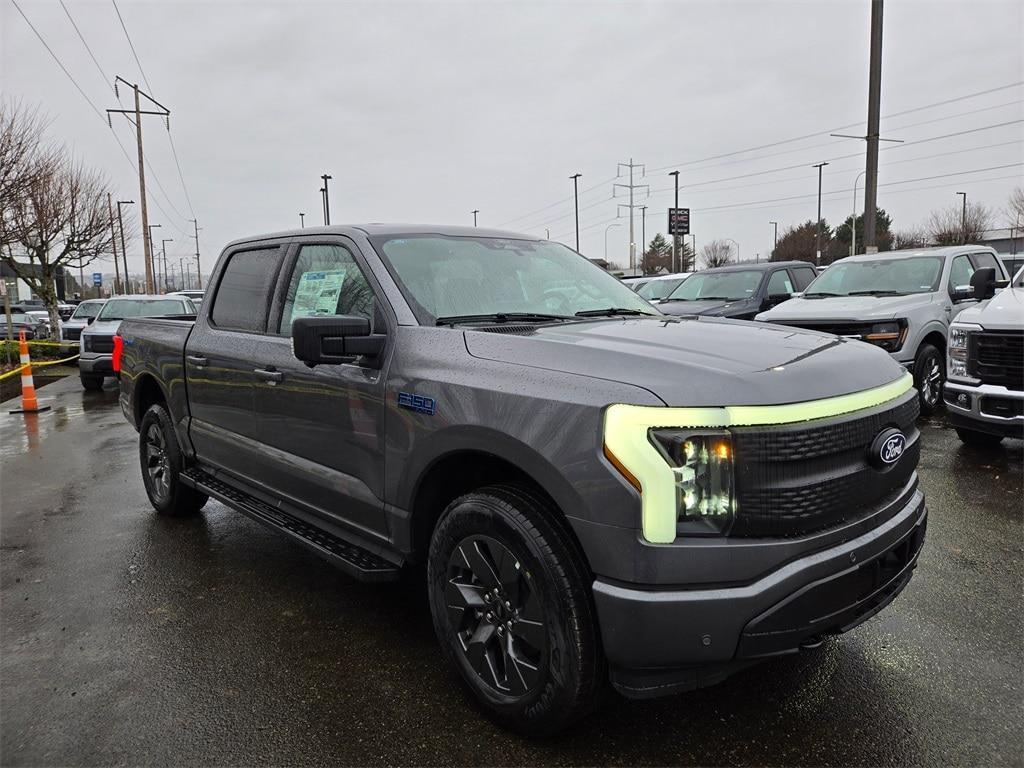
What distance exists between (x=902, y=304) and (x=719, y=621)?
7.46 meters

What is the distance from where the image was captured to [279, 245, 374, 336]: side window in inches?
133

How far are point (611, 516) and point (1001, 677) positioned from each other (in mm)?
1959

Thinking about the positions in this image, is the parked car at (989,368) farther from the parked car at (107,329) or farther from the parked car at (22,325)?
the parked car at (22,325)

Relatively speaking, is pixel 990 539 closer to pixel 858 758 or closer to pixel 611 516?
pixel 858 758

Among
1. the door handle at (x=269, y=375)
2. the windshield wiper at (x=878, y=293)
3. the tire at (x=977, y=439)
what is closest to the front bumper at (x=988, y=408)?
the tire at (x=977, y=439)

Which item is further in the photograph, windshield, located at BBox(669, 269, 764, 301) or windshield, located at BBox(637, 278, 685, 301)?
windshield, located at BBox(637, 278, 685, 301)

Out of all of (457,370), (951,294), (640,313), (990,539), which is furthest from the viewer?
(951,294)

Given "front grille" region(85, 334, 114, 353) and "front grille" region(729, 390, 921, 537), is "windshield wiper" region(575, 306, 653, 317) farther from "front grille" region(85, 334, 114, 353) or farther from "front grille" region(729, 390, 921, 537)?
"front grille" region(85, 334, 114, 353)

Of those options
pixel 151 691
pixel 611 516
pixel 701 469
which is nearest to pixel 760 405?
pixel 701 469

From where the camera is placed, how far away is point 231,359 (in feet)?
13.7

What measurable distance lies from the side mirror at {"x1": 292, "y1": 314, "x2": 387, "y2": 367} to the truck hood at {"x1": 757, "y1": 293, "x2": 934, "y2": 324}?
6726 millimetres

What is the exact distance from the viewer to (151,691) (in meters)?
2.95

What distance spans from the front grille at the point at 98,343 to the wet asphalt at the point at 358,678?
9.00 meters

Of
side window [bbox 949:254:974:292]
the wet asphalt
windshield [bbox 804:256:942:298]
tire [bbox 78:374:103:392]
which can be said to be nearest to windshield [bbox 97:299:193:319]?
tire [bbox 78:374:103:392]
